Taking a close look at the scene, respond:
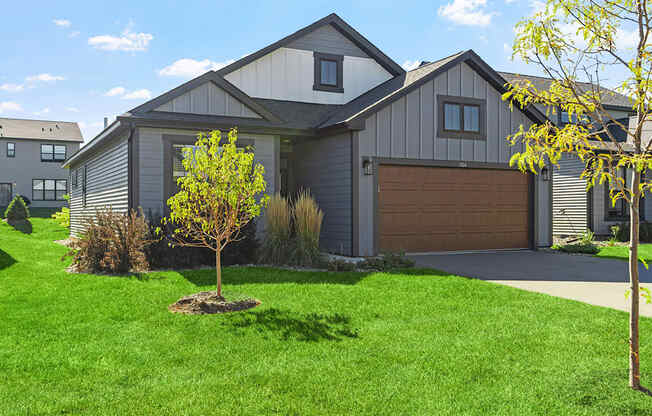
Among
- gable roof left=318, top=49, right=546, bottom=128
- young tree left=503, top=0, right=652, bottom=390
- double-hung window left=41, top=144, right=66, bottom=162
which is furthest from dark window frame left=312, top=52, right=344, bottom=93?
double-hung window left=41, top=144, right=66, bottom=162

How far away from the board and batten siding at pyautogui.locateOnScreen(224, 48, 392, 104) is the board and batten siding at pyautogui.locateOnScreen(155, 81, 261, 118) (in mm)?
2414

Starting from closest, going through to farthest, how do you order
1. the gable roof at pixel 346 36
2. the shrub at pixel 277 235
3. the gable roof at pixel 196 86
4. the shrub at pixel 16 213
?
1. the shrub at pixel 277 235
2. the gable roof at pixel 196 86
3. the gable roof at pixel 346 36
4. the shrub at pixel 16 213

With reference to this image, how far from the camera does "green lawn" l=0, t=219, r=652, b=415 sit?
3771 mm

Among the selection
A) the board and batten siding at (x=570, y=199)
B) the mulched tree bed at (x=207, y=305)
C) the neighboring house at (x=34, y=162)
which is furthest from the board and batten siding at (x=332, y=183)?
the neighboring house at (x=34, y=162)

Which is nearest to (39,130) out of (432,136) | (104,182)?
(104,182)

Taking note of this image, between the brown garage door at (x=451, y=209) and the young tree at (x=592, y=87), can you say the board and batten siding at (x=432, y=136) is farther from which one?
the young tree at (x=592, y=87)

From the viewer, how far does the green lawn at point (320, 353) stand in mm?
3771

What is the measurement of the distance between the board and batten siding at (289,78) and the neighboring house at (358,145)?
3 centimetres

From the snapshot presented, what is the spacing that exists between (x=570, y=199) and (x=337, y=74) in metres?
9.13

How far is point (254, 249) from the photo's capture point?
1074 cm

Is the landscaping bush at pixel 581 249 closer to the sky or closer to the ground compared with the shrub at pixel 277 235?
closer to the ground

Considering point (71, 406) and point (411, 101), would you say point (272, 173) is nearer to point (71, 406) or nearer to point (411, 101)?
point (411, 101)

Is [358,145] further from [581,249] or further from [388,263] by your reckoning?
[581,249]

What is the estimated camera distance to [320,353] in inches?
191
